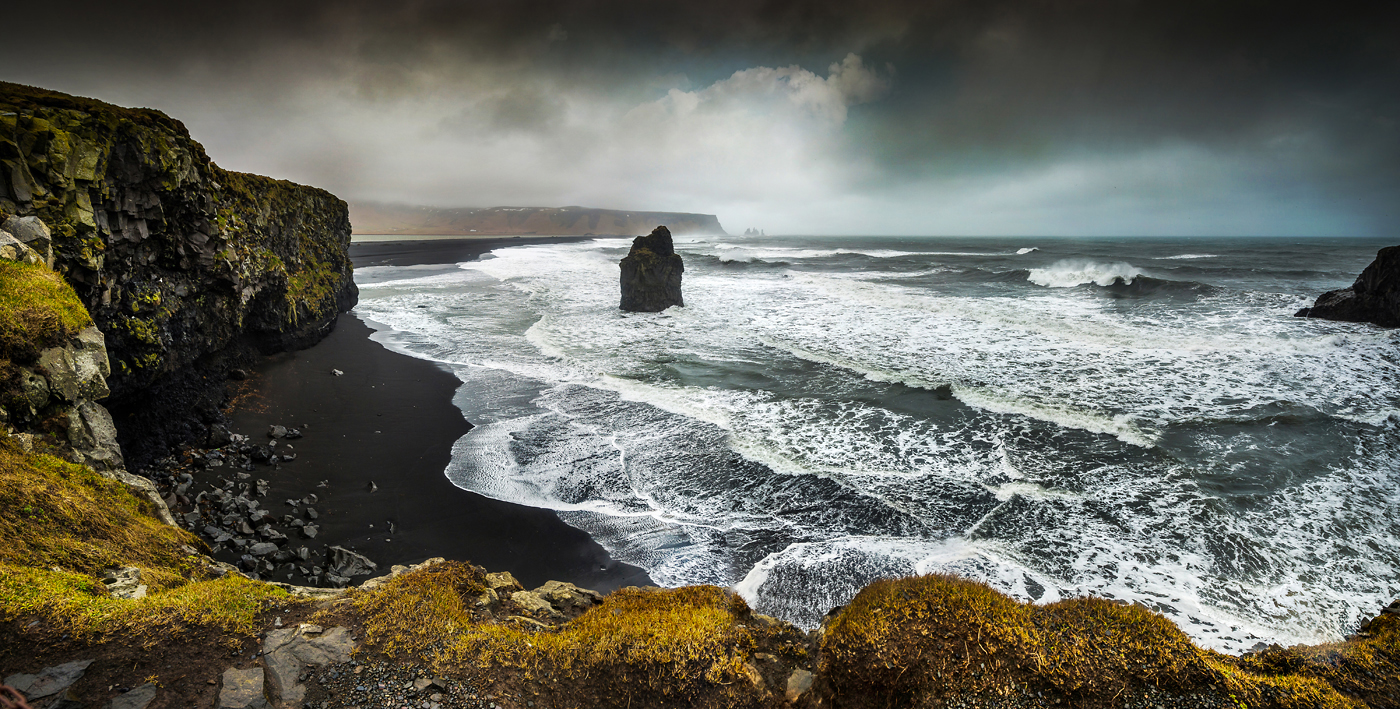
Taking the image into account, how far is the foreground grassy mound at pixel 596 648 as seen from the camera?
3838mm

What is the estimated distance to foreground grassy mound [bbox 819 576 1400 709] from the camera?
3447 millimetres

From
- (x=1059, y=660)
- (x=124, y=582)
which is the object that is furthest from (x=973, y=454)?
(x=124, y=582)

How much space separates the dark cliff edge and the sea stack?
14.6 meters

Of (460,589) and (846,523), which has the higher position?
(460,589)

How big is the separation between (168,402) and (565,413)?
22.9 feet

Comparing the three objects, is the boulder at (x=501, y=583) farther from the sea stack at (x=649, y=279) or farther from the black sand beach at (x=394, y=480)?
the sea stack at (x=649, y=279)

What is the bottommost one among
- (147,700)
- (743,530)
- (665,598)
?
(743,530)

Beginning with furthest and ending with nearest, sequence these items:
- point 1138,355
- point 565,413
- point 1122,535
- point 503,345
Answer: point 503,345 → point 1138,355 → point 565,413 → point 1122,535

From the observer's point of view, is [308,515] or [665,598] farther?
[308,515]

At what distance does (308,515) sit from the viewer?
7.84 meters

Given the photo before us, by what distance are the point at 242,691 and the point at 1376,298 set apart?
33454mm

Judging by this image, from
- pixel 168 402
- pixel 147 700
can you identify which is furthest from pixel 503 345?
pixel 147 700

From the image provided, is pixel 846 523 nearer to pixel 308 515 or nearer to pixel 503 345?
pixel 308 515

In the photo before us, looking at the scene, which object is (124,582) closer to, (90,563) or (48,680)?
(90,563)
